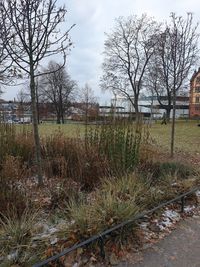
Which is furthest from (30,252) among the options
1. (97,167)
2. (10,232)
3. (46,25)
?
(46,25)

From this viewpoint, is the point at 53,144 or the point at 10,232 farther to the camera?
the point at 53,144

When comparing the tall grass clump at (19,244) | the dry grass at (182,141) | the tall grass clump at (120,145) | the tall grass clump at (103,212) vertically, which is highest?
the tall grass clump at (120,145)

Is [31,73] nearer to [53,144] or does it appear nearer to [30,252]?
[53,144]

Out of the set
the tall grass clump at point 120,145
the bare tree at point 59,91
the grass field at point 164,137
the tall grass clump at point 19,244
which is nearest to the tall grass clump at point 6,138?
the grass field at point 164,137

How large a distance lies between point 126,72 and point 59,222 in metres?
33.6

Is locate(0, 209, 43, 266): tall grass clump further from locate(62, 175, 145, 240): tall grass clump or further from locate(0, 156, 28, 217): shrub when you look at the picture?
locate(0, 156, 28, 217): shrub

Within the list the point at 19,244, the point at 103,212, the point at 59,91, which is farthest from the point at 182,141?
the point at 59,91

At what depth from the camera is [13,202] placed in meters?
3.94

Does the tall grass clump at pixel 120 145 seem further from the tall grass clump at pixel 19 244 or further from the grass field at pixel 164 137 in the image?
the tall grass clump at pixel 19 244

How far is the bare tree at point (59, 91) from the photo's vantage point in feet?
150

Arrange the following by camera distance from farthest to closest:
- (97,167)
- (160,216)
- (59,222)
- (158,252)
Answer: (97,167), (160,216), (59,222), (158,252)

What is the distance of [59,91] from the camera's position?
46.8 metres

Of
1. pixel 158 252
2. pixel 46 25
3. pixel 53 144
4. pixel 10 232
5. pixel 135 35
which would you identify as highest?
pixel 135 35

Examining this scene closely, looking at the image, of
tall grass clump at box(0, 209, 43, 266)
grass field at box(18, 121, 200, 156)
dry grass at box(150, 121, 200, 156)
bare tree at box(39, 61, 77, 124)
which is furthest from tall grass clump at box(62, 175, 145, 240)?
bare tree at box(39, 61, 77, 124)
